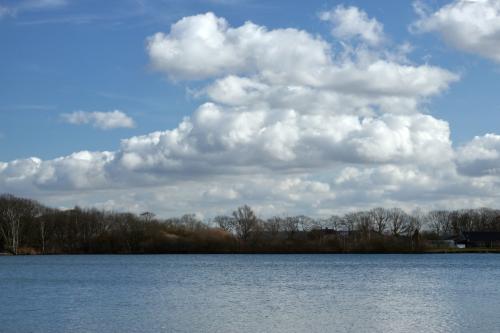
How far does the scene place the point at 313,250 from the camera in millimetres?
124250

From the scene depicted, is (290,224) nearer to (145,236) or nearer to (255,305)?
(145,236)

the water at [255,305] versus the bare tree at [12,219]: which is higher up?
the bare tree at [12,219]

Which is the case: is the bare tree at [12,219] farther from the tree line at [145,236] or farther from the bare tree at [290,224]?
the bare tree at [290,224]

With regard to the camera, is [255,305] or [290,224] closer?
[255,305]

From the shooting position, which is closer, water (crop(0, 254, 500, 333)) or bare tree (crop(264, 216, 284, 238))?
water (crop(0, 254, 500, 333))

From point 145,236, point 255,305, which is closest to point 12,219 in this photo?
point 145,236

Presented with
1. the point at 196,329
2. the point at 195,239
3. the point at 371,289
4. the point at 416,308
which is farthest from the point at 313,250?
the point at 196,329

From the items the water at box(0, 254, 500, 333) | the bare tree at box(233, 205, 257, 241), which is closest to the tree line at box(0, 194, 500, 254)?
the bare tree at box(233, 205, 257, 241)

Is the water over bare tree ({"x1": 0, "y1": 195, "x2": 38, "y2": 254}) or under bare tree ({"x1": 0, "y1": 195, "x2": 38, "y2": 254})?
under

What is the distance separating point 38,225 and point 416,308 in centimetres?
10719

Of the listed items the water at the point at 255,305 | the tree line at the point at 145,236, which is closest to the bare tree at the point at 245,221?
the tree line at the point at 145,236

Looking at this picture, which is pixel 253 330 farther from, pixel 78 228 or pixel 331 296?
pixel 78 228

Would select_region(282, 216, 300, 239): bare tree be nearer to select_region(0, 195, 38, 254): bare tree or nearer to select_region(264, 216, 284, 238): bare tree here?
select_region(264, 216, 284, 238): bare tree

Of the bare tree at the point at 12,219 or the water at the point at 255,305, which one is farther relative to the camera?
the bare tree at the point at 12,219
